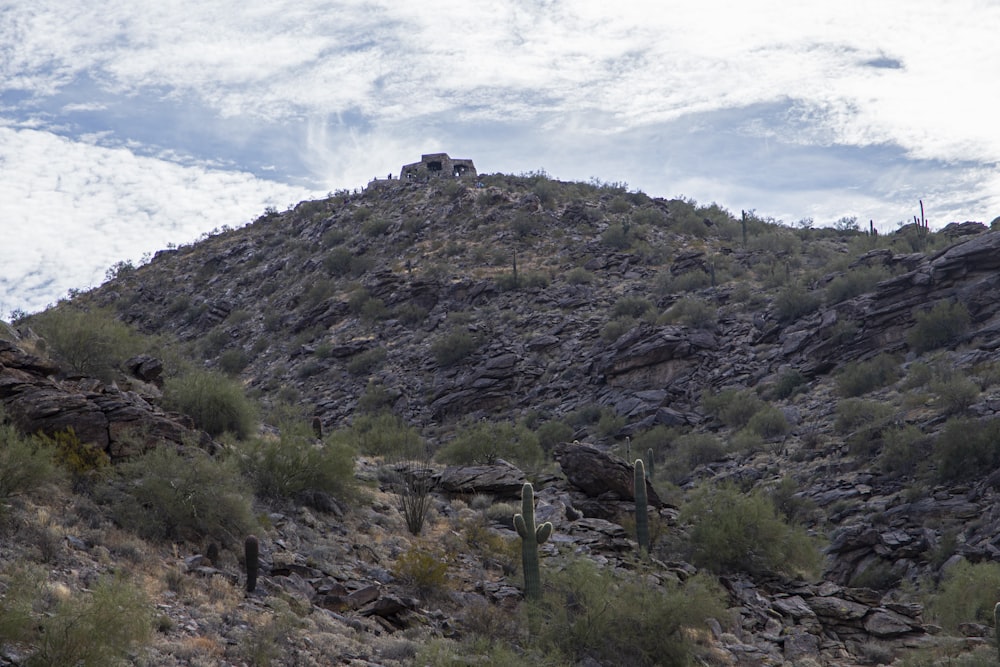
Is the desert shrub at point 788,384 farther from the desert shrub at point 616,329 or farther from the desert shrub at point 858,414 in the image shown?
the desert shrub at point 616,329

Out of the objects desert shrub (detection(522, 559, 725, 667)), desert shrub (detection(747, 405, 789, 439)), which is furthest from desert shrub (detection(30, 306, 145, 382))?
desert shrub (detection(747, 405, 789, 439))

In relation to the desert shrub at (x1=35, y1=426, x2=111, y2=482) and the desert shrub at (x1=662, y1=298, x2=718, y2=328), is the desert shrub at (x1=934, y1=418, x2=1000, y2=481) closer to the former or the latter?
the desert shrub at (x1=662, y1=298, x2=718, y2=328)

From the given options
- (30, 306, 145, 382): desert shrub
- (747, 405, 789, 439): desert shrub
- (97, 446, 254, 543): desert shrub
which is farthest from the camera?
(747, 405, 789, 439): desert shrub

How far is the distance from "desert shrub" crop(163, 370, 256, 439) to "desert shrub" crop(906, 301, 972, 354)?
75.4ft

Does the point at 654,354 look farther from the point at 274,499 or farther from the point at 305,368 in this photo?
the point at 274,499

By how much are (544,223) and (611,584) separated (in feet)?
138

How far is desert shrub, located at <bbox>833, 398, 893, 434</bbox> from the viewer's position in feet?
88.9

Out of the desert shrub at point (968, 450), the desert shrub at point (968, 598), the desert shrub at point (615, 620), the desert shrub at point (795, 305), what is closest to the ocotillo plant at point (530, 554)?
the desert shrub at point (615, 620)

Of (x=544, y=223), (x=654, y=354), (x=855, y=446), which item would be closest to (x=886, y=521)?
Answer: (x=855, y=446)

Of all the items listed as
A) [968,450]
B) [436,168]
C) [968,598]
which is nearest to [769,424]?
[968,450]

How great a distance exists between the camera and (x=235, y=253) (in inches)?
2534

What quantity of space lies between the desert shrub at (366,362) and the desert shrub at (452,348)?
8.89 feet

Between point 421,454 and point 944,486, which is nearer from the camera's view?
point 944,486

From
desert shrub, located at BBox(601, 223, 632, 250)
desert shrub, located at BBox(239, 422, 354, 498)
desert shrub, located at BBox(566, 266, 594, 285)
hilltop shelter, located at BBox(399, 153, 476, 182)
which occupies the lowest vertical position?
desert shrub, located at BBox(239, 422, 354, 498)
